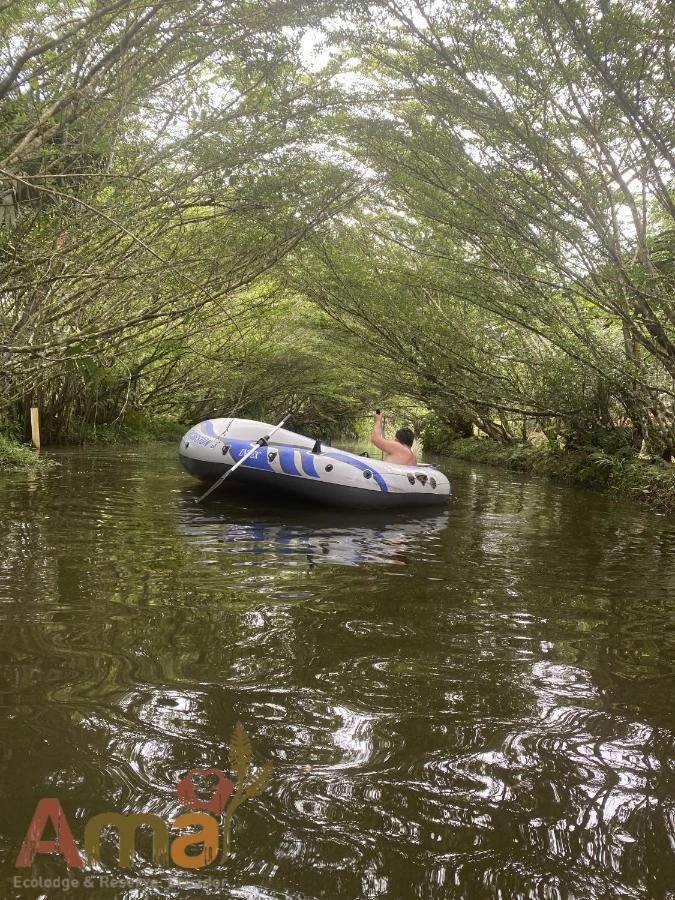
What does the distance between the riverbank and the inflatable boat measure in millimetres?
3309

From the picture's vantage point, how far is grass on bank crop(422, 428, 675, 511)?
9727mm

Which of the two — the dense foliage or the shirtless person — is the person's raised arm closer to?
the shirtless person

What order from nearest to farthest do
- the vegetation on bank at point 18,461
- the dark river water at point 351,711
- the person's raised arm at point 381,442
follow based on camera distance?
the dark river water at point 351,711, the person's raised arm at point 381,442, the vegetation on bank at point 18,461

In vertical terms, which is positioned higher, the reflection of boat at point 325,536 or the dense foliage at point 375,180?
the dense foliage at point 375,180

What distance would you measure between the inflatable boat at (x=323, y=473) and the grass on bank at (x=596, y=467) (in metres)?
3.32

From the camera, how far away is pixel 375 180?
9.28 meters

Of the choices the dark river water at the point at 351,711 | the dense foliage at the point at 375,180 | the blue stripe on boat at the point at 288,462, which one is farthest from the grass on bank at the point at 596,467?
the blue stripe on boat at the point at 288,462

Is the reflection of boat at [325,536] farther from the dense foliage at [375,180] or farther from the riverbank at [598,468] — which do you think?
the riverbank at [598,468]

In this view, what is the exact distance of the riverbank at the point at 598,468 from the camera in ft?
31.8

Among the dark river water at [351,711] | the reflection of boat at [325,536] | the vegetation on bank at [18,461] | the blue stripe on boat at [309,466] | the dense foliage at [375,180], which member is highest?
the dense foliage at [375,180]

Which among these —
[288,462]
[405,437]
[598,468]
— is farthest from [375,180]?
[598,468]

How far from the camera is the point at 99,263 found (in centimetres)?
834

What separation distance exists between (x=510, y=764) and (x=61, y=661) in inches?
75.1

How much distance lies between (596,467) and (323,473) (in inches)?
259
